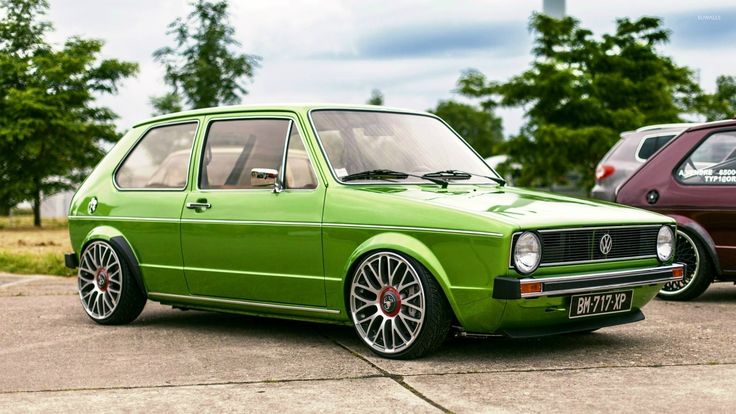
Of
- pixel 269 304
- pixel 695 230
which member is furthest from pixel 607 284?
pixel 695 230

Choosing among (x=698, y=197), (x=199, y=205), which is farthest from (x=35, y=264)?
(x=698, y=197)

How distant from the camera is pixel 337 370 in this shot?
598 centimetres

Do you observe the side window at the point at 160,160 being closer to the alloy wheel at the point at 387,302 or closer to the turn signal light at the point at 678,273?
the alloy wheel at the point at 387,302

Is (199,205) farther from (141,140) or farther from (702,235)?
(702,235)

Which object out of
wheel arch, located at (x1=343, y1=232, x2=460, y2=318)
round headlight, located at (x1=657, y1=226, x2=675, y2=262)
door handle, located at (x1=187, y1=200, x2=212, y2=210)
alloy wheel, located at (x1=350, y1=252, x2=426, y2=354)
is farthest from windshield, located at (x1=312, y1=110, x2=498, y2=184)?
round headlight, located at (x1=657, y1=226, x2=675, y2=262)

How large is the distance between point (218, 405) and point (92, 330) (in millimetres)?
3180

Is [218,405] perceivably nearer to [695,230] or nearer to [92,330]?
[92,330]

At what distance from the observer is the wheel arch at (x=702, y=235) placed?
29.4 feet

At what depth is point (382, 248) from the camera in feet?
20.6

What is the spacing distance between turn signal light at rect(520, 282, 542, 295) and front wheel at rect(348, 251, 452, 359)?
53 centimetres

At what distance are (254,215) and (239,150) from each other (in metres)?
0.68

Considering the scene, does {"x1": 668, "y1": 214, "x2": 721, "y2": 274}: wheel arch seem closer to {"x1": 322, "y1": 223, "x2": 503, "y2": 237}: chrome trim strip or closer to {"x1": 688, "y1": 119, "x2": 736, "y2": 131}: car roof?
{"x1": 688, "y1": 119, "x2": 736, "y2": 131}: car roof

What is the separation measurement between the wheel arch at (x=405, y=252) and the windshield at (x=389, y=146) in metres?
0.64

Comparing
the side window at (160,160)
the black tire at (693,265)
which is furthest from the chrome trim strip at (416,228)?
the black tire at (693,265)
